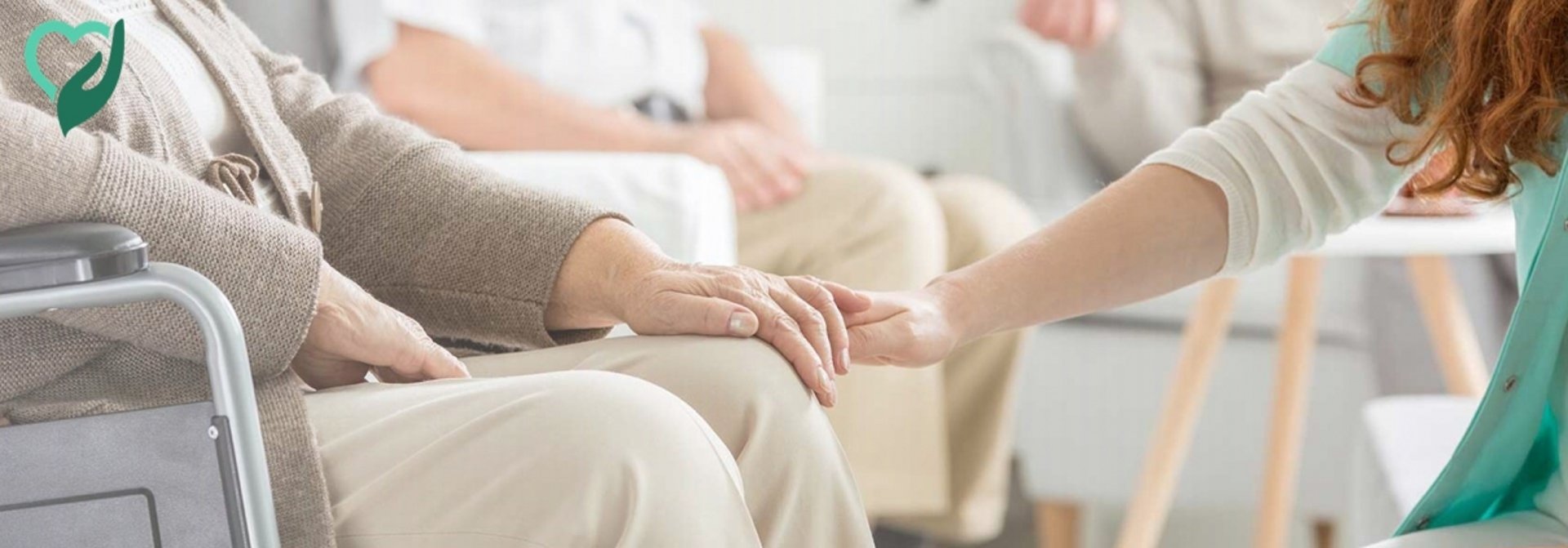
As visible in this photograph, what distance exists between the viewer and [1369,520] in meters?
1.35

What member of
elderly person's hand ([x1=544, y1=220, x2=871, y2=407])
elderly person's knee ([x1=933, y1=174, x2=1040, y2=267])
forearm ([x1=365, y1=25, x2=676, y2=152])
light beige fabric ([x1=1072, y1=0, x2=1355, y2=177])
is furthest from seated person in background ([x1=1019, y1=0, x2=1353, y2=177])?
elderly person's hand ([x1=544, y1=220, x2=871, y2=407])

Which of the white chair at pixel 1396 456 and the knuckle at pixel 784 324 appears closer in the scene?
the knuckle at pixel 784 324

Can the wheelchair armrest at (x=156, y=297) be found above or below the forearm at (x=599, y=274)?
above

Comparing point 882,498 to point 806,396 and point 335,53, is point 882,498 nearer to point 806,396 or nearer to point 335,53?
point 335,53

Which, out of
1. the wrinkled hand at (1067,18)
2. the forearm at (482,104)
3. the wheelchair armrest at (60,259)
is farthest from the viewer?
the wrinkled hand at (1067,18)

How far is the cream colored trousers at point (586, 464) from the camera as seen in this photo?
784 millimetres

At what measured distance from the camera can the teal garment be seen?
913 mm

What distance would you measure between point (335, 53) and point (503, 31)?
0.30m

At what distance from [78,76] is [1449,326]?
65.9 inches

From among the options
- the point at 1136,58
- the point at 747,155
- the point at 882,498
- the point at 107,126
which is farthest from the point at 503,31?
the point at 107,126

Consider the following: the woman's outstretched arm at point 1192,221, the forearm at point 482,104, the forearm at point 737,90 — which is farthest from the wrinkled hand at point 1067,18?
the woman's outstretched arm at point 1192,221

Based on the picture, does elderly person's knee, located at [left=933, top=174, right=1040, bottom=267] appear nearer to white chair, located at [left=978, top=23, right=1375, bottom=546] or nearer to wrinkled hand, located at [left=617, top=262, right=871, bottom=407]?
white chair, located at [left=978, top=23, right=1375, bottom=546]

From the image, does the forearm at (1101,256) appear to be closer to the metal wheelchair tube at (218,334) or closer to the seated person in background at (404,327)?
the seated person in background at (404,327)

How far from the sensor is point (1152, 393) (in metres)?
2.44
